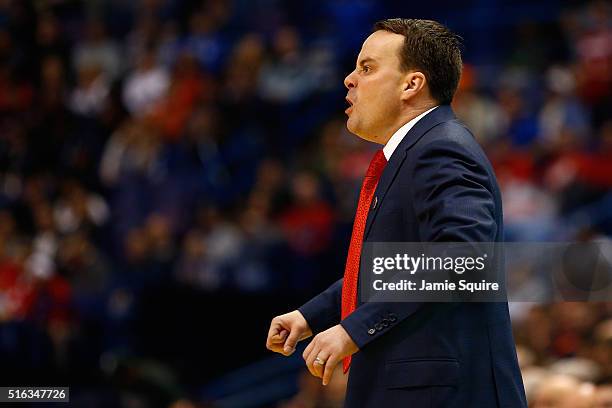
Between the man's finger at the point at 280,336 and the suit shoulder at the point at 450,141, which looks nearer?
the suit shoulder at the point at 450,141

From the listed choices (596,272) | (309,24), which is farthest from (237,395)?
(309,24)

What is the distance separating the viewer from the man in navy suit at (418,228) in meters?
2.97

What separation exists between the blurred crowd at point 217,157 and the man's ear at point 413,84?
345cm

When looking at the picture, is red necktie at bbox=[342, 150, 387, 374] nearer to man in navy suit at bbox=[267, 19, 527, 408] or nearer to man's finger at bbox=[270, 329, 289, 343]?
man in navy suit at bbox=[267, 19, 527, 408]

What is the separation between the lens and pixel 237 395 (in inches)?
330

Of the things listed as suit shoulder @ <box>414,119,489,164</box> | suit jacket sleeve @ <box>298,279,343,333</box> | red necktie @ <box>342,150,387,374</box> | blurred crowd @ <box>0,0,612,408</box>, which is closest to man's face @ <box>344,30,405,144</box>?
red necktie @ <box>342,150,387,374</box>

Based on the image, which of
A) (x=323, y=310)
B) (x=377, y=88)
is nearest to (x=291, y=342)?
(x=323, y=310)

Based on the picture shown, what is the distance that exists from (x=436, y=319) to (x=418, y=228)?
272 mm

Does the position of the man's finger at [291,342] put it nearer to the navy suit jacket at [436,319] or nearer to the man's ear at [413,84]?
the navy suit jacket at [436,319]

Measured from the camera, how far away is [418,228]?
10.2ft

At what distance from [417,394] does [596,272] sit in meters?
4.37

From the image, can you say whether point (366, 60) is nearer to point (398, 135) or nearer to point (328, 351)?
point (398, 135)

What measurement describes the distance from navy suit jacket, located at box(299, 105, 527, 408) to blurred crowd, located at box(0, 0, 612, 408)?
3402mm

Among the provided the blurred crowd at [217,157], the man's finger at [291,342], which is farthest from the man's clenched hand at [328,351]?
the blurred crowd at [217,157]
